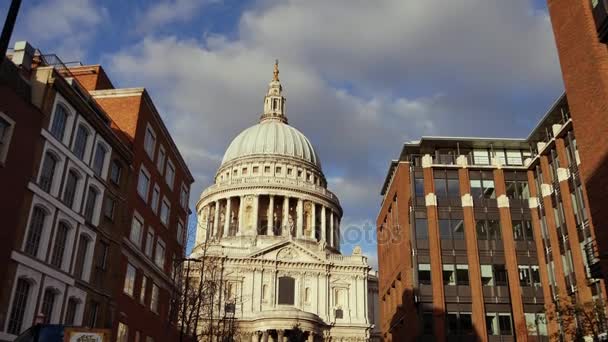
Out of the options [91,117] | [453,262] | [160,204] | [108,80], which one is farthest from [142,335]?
[453,262]

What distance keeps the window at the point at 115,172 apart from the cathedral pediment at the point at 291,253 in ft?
175

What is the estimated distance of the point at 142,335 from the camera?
39.1 m

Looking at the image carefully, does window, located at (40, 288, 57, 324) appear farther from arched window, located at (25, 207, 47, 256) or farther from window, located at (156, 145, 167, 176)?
window, located at (156, 145, 167, 176)

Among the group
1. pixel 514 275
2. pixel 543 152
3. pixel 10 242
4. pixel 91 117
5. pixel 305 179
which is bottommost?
pixel 10 242

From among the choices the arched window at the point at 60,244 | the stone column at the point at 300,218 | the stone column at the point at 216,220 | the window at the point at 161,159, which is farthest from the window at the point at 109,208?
the stone column at the point at 216,220

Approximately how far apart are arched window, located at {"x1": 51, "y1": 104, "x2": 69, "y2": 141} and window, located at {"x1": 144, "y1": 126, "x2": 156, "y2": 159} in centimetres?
945

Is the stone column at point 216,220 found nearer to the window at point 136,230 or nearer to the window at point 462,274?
the window at point 462,274

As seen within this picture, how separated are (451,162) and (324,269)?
39.1 metres

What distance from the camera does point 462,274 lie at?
51188 millimetres

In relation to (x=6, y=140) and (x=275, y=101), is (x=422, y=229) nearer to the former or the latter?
(x=6, y=140)

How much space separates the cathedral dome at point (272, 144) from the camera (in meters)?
126

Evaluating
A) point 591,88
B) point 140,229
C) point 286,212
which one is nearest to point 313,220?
point 286,212

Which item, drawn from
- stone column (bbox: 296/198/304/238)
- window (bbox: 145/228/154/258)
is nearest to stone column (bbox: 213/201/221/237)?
stone column (bbox: 296/198/304/238)

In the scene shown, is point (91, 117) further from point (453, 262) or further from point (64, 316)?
point (453, 262)
